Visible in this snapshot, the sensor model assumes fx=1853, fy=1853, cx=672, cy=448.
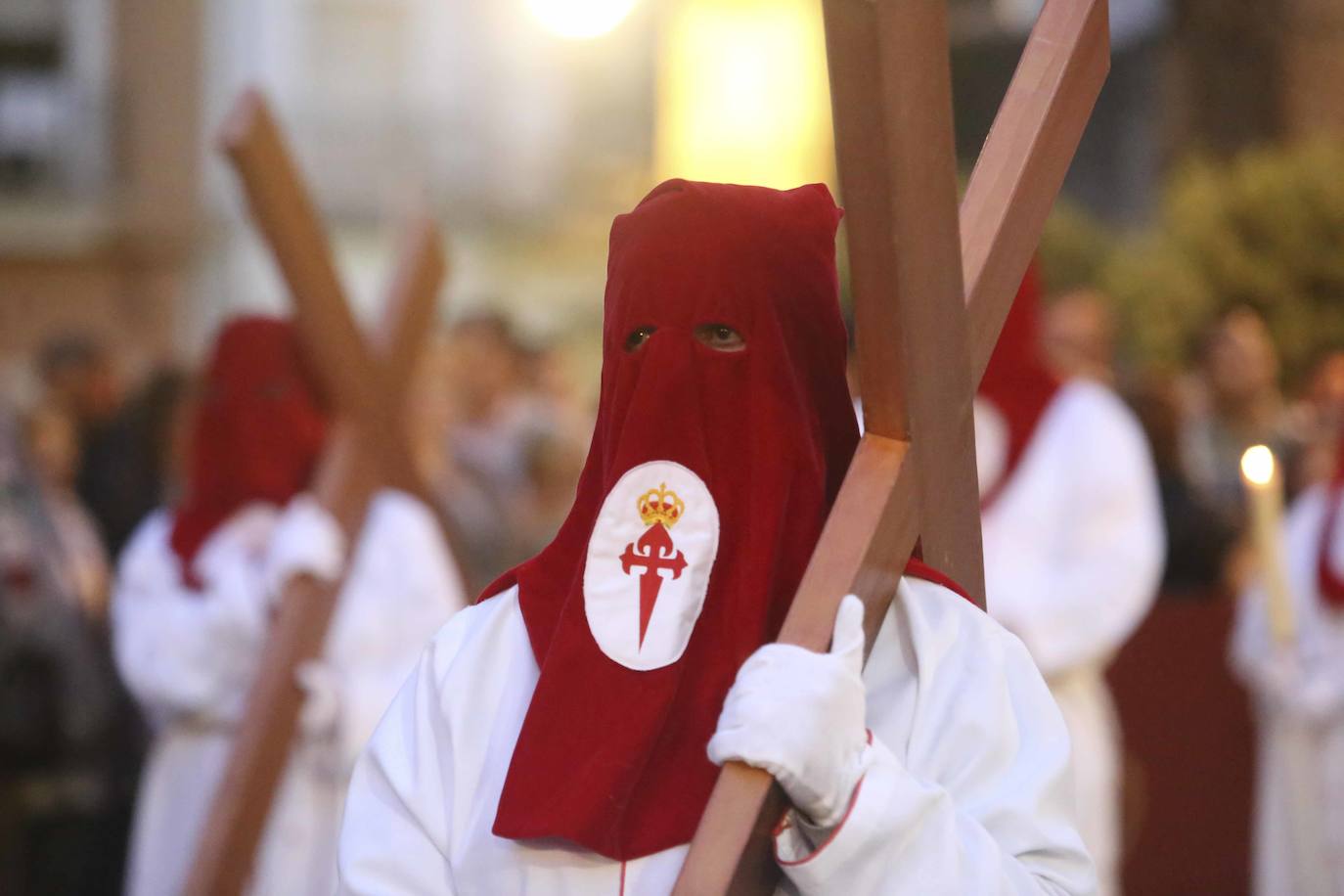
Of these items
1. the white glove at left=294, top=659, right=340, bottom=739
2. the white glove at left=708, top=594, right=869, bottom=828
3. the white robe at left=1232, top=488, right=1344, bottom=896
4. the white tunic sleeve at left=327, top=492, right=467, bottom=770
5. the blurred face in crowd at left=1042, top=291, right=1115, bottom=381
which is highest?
the blurred face in crowd at left=1042, top=291, right=1115, bottom=381

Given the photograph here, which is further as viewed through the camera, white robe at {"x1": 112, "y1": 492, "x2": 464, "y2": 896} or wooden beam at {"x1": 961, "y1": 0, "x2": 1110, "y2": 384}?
white robe at {"x1": 112, "y1": 492, "x2": 464, "y2": 896}

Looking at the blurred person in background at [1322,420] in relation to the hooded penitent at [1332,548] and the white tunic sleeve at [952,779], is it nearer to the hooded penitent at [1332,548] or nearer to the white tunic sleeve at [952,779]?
the hooded penitent at [1332,548]

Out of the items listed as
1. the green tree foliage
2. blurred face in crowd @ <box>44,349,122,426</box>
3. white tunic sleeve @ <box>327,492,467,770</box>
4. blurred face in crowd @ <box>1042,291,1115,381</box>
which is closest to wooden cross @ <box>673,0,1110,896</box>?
white tunic sleeve @ <box>327,492,467,770</box>

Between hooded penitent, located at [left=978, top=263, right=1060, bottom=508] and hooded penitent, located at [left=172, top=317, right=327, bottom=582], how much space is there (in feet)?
6.12

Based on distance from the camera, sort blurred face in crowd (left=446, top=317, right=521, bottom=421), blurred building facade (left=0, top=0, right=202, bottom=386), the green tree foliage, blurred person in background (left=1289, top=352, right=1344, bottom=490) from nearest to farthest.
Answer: blurred person in background (left=1289, top=352, right=1344, bottom=490) → blurred face in crowd (left=446, top=317, right=521, bottom=421) → the green tree foliage → blurred building facade (left=0, top=0, right=202, bottom=386)

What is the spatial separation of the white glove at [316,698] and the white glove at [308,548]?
22 cm

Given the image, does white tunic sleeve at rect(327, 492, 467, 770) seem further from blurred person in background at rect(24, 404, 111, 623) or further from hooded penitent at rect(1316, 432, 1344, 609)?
hooded penitent at rect(1316, 432, 1344, 609)

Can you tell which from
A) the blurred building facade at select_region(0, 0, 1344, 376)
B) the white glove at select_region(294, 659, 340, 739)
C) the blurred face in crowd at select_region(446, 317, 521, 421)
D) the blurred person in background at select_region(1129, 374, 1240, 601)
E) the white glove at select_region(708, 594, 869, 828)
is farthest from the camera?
the blurred building facade at select_region(0, 0, 1344, 376)

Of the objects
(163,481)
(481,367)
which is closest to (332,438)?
(163,481)

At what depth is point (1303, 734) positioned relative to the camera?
5840mm

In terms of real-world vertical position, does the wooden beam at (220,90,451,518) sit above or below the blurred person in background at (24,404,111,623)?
above

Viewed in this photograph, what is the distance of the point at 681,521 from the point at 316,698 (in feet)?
7.52

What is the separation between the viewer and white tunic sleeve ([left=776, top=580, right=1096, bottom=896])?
208cm

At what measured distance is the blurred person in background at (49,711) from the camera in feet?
17.7
